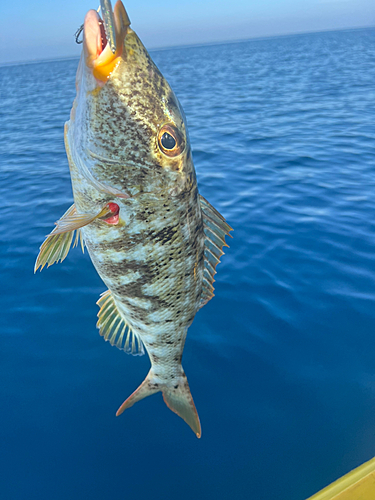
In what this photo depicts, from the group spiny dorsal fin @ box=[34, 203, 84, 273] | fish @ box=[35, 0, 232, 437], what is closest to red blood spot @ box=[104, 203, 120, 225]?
fish @ box=[35, 0, 232, 437]

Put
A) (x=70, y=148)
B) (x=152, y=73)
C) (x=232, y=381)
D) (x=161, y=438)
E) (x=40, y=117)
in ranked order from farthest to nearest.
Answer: (x=40, y=117) → (x=232, y=381) → (x=161, y=438) → (x=70, y=148) → (x=152, y=73)

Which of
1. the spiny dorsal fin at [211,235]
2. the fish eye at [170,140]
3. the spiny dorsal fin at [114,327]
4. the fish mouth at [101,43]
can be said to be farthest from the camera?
the spiny dorsal fin at [114,327]

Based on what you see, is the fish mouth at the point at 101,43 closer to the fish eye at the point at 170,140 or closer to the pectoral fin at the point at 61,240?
the fish eye at the point at 170,140

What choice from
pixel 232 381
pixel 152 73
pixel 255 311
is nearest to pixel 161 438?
pixel 232 381

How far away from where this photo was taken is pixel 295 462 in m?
4.32

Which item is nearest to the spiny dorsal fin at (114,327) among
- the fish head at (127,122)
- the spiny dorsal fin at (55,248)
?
the spiny dorsal fin at (55,248)

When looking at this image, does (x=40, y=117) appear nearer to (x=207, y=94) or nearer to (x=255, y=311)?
(x=207, y=94)

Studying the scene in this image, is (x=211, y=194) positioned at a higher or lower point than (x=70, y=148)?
lower

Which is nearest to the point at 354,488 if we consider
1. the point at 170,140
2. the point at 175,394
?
the point at 175,394

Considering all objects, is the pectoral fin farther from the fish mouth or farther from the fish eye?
the fish mouth

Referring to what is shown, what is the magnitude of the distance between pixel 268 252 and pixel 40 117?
68.2 feet

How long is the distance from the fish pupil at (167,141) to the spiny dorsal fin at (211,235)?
606 mm

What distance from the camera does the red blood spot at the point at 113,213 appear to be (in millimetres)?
2707

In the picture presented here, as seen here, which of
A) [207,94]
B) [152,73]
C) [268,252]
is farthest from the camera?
[207,94]
